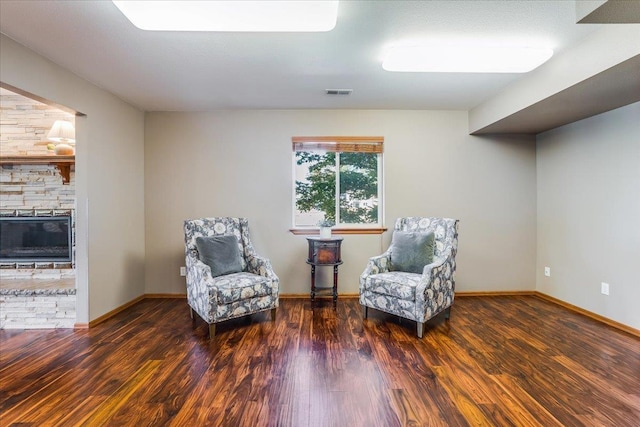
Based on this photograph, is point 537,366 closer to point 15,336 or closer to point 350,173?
point 350,173

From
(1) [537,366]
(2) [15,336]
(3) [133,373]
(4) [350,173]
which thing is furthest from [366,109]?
(2) [15,336]

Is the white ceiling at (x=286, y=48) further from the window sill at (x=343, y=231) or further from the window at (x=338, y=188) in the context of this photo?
the window sill at (x=343, y=231)

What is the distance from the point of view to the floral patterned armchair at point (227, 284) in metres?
2.67

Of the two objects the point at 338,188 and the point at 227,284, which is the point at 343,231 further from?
the point at 227,284

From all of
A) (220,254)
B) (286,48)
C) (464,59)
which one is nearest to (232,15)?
(286,48)

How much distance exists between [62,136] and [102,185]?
68 cm

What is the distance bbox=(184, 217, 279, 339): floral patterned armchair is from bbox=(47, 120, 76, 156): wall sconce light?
1.55m

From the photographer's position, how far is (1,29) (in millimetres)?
2068

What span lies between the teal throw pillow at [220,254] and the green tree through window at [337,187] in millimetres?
996

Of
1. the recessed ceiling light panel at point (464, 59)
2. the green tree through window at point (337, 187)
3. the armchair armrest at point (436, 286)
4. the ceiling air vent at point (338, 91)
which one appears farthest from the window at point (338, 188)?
the recessed ceiling light panel at point (464, 59)

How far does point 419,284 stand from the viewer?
8.87 feet

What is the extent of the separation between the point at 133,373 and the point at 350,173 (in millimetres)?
3062

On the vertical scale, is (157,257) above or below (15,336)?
above

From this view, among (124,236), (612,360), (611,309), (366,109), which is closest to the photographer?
(612,360)
